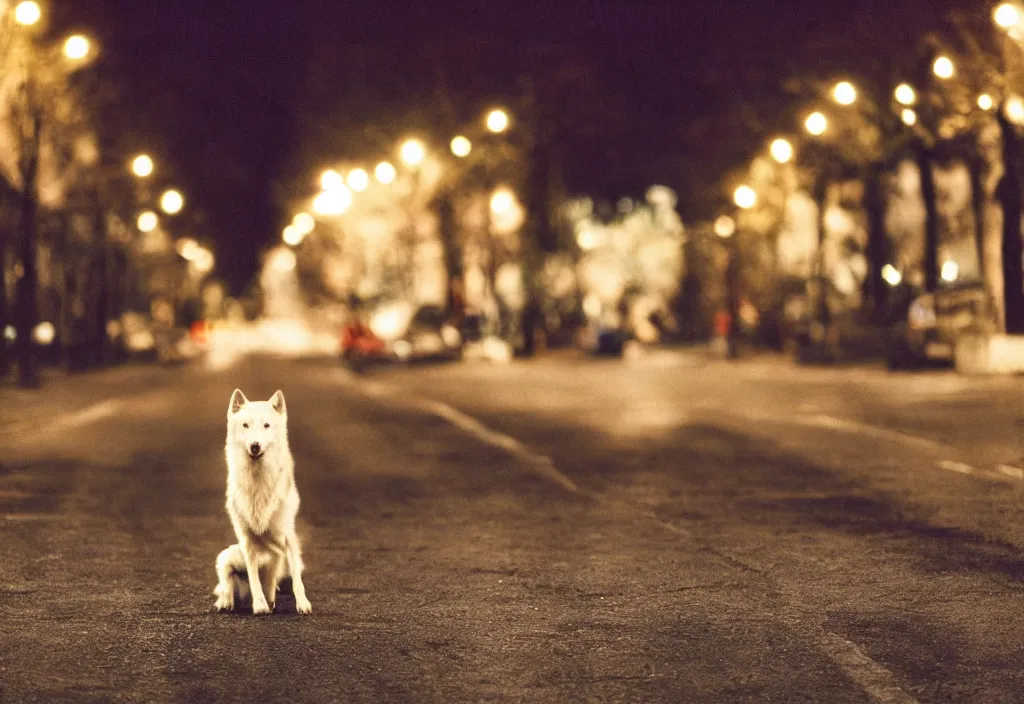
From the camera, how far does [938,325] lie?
4016 cm

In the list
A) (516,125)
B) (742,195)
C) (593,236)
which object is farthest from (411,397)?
(593,236)

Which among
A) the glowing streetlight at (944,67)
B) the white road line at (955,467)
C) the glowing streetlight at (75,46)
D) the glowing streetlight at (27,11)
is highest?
the glowing streetlight at (27,11)

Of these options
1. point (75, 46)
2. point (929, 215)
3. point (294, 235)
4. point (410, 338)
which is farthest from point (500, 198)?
point (294, 235)

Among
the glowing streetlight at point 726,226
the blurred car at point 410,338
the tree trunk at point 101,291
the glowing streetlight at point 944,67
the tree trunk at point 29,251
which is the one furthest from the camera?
the glowing streetlight at point 726,226

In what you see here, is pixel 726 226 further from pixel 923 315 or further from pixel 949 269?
pixel 923 315

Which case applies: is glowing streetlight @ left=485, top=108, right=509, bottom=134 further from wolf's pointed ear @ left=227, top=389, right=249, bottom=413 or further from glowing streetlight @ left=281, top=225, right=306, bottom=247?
glowing streetlight @ left=281, top=225, right=306, bottom=247

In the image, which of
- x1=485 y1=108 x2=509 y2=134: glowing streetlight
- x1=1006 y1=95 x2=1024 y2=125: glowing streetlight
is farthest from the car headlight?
x1=485 y1=108 x2=509 y2=134: glowing streetlight

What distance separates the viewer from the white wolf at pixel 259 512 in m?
8.62

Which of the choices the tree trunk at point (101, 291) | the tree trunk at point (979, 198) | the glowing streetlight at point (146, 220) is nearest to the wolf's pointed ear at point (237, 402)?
the tree trunk at point (979, 198)

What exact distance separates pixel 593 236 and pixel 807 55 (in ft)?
178

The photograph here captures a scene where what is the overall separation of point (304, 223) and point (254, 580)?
88219 millimetres

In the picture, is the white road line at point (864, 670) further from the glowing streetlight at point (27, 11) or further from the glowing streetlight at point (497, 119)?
the glowing streetlight at point (497, 119)

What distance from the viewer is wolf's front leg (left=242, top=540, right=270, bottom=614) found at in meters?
8.62

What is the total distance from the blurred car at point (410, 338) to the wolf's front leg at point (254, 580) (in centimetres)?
4320
